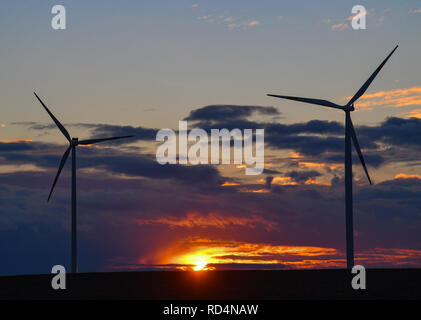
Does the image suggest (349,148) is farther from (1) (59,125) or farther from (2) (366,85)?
(1) (59,125)

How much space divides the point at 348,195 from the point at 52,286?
3157 cm

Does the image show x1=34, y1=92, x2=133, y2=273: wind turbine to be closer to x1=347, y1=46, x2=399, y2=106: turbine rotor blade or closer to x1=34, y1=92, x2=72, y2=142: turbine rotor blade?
x1=34, y1=92, x2=72, y2=142: turbine rotor blade

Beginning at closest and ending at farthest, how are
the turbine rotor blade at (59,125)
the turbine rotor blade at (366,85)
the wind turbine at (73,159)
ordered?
the turbine rotor blade at (366,85) < the wind turbine at (73,159) < the turbine rotor blade at (59,125)

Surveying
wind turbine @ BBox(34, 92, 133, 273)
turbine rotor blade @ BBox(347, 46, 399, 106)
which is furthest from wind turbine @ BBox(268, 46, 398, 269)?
wind turbine @ BBox(34, 92, 133, 273)

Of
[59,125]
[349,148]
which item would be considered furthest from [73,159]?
[349,148]

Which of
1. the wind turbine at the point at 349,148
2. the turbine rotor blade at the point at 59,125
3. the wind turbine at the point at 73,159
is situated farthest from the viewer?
the turbine rotor blade at the point at 59,125

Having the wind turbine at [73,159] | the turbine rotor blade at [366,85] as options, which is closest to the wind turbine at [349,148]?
the turbine rotor blade at [366,85]

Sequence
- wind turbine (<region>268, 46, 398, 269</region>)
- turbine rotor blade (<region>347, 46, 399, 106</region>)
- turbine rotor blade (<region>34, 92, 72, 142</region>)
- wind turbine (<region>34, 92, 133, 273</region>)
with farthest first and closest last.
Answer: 1. turbine rotor blade (<region>34, 92, 72, 142</region>)
2. wind turbine (<region>34, 92, 133, 273</region>)
3. turbine rotor blade (<region>347, 46, 399, 106</region>)
4. wind turbine (<region>268, 46, 398, 269</region>)

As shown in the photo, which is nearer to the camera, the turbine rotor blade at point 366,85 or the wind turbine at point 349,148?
the wind turbine at point 349,148

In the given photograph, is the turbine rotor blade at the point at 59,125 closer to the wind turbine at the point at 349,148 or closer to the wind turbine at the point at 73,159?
the wind turbine at the point at 73,159

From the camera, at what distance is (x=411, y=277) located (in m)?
88.4
